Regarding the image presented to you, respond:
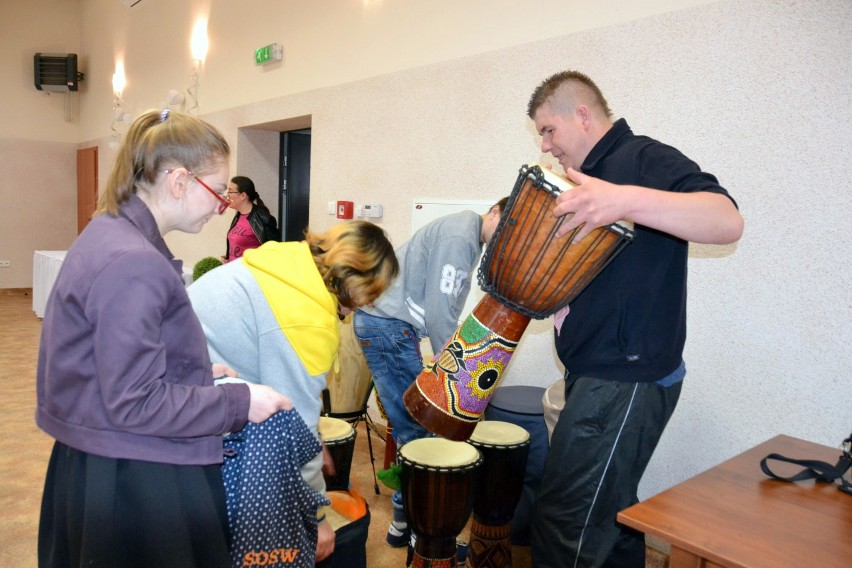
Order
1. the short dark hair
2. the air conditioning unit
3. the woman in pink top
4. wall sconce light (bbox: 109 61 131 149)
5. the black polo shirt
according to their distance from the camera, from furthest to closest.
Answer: the air conditioning unit < wall sconce light (bbox: 109 61 131 149) < the woman in pink top < the short dark hair < the black polo shirt

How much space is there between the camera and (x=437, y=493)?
6.66ft

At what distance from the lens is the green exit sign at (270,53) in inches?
191

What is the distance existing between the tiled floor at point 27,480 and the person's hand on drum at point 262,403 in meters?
1.47

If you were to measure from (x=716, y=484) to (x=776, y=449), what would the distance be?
1.31ft

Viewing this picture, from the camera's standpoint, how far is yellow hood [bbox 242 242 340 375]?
133 cm

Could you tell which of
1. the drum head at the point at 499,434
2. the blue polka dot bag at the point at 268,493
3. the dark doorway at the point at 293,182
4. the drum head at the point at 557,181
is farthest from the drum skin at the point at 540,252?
the dark doorway at the point at 293,182

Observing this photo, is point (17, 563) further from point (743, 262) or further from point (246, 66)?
point (246, 66)

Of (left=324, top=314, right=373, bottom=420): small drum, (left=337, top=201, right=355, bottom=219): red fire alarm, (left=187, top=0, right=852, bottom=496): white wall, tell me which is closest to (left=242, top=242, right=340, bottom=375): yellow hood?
(left=324, top=314, right=373, bottom=420): small drum

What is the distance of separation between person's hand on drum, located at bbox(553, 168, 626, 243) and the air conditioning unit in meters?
10.3

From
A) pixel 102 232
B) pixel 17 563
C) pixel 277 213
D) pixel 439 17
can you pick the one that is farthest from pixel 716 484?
pixel 277 213

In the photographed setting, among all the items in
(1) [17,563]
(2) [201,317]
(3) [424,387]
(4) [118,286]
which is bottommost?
(1) [17,563]

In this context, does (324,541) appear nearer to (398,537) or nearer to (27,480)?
(398,537)

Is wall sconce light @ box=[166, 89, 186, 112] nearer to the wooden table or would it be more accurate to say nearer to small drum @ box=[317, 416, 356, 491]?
small drum @ box=[317, 416, 356, 491]

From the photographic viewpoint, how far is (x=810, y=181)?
212cm
